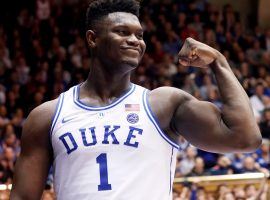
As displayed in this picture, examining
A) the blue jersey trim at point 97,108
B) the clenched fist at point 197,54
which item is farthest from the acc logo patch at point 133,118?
the clenched fist at point 197,54

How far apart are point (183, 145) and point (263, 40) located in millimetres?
5918

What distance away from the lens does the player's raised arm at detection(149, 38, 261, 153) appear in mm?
2955

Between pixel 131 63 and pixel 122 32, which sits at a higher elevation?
pixel 122 32

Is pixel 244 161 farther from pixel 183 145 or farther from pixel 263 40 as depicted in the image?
pixel 263 40

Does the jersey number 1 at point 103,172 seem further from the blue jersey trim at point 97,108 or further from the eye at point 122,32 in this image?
the eye at point 122,32

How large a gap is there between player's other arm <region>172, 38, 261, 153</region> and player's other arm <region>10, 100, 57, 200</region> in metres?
0.61

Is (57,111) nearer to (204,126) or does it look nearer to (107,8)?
(107,8)

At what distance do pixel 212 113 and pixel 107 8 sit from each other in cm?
72

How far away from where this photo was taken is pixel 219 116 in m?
3.03

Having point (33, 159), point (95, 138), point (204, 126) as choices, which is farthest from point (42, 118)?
point (204, 126)

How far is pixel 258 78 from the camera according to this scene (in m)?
13.5

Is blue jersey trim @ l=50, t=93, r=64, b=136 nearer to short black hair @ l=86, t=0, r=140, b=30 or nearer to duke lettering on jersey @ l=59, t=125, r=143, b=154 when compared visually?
duke lettering on jersey @ l=59, t=125, r=143, b=154

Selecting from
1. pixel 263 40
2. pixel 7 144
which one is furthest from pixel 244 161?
pixel 263 40

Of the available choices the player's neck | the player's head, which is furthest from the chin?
the player's neck
